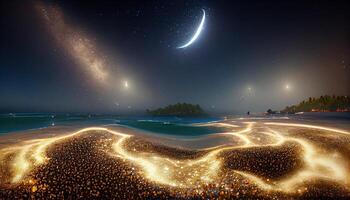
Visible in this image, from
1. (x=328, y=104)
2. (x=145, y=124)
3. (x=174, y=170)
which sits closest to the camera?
(x=174, y=170)

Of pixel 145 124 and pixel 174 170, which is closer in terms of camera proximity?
pixel 174 170

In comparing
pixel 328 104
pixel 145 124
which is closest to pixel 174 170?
pixel 145 124

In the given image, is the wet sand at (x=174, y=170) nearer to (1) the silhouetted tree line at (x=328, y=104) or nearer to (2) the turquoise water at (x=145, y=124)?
(2) the turquoise water at (x=145, y=124)

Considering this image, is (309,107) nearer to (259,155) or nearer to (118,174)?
(259,155)

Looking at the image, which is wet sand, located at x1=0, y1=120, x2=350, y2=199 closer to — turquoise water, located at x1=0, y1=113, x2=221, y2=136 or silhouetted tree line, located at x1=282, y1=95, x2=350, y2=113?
turquoise water, located at x1=0, y1=113, x2=221, y2=136

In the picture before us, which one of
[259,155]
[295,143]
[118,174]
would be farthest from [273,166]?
[118,174]

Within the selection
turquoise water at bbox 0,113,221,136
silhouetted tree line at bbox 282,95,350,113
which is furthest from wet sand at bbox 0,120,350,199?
silhouetted tree line at bbox 282,95,350,113

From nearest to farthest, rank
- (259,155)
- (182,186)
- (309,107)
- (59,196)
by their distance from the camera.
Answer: (59,196), (182,186), (259,155), (309,107)

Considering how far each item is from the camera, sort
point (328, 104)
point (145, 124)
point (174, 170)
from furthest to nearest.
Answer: point (328, 104), point (145, 124), point (174, 170)

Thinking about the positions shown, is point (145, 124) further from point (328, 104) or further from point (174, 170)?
point (328, 104)
